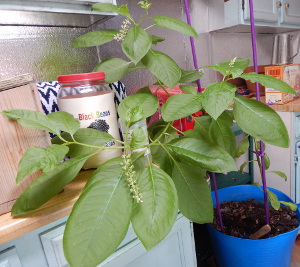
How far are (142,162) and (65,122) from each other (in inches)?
6.9

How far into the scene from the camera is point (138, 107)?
1.49 feet

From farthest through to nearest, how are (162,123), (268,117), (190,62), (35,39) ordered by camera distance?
1. (190,62)
2. (35,39)
3. (162,123)
4. (268,117)

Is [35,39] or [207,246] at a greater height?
[35,39]

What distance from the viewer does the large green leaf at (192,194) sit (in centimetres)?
46

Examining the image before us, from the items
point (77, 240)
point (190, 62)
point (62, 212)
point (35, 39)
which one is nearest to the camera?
point (77, 240)

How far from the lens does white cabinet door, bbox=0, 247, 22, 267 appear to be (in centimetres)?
47

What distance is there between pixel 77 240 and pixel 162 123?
1.60 feet

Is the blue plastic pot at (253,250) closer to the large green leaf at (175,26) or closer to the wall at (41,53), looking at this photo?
the large green leaf at (175,26)

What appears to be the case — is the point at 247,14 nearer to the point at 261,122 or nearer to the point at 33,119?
the point at 261,122

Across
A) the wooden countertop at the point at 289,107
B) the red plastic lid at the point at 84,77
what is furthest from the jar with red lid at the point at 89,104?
the wooden countertop at the point at 289,107

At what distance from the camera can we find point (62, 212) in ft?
1.66

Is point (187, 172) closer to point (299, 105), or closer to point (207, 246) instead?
point (207, 246)

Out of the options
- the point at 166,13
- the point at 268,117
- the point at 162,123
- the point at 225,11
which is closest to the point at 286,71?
the point at 225,11

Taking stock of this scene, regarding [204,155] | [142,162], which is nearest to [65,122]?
[142,162]
